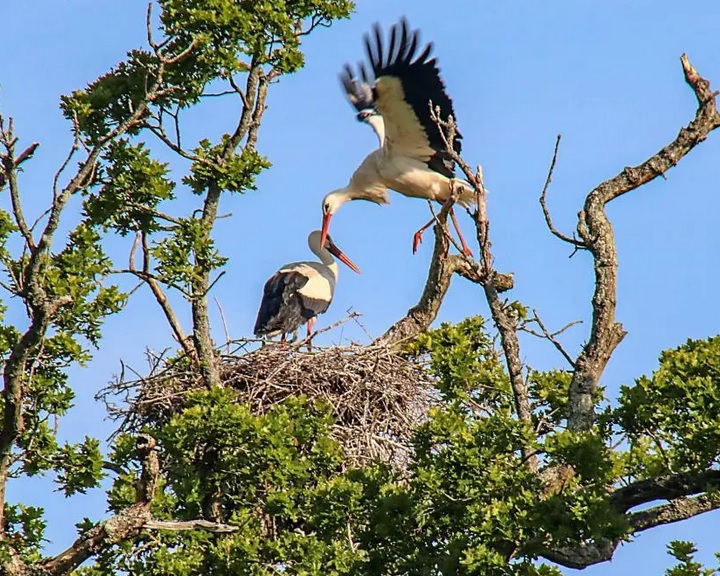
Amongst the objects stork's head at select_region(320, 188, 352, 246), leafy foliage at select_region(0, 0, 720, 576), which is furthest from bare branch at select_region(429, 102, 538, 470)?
stork's head at select_region(320, 188, 352, 246)

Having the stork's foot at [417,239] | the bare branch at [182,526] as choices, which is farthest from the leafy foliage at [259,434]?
the stork's foot at [417,239]

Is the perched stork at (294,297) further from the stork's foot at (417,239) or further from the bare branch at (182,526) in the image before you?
the bare branch at (182,526)

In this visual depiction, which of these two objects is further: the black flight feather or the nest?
the black flight feather

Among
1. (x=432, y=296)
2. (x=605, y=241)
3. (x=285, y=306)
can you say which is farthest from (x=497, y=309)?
(x=285, y=306)

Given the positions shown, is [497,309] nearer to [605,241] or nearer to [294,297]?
[605,241]

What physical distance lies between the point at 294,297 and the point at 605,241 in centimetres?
494

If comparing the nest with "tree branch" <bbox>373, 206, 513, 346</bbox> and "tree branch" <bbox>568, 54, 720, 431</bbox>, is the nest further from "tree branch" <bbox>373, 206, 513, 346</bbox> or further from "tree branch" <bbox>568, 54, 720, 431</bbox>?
"tree branch" <bbox>568, 54, 720, 431</bbox>

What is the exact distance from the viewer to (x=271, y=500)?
874 centimetres

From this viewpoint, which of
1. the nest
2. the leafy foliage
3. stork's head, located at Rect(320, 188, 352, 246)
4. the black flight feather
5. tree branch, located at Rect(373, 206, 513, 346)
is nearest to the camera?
the leafy foliage

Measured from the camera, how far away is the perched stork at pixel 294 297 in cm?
1314

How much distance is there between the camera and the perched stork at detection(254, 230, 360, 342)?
13.1 meters

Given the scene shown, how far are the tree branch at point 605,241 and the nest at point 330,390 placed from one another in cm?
245

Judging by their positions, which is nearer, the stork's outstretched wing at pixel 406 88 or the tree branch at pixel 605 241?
the tree branch at pixel 605 241

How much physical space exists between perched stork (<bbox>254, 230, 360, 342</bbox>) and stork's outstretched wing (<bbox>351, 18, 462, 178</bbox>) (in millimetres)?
1577
